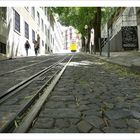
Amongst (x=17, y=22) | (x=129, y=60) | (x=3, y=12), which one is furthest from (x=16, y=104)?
(x=17, y=22)

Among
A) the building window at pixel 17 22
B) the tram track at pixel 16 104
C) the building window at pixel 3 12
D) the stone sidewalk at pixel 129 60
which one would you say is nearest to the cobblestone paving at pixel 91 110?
the tram track at pixel 16 104

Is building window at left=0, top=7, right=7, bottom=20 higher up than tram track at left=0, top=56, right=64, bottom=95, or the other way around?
building window at left=0, top=7, right=7, bottom=20

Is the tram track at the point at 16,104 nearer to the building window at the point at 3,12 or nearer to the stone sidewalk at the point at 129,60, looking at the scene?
the stone sidewalk at the point at 129,60

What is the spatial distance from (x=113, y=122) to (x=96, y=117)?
316 millimetres

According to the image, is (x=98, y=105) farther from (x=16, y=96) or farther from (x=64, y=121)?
(x=16, y=96)

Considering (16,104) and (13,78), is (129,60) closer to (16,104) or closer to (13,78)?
(13,78)

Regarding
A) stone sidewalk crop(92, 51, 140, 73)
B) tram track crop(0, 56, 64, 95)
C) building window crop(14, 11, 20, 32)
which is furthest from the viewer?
building window crop(14, 11, 20, 32)

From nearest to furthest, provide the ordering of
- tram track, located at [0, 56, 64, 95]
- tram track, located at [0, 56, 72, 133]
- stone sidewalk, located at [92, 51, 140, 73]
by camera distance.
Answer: tram track, located at [0, 56, 72, 133] → tram track, located at [0, 56, 64, 95] → stone sidewalk, located at [92, 51, 140, 73]

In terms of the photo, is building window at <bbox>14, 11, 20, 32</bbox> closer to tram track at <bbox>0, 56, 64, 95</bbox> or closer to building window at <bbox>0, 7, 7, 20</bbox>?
building window at <bbox>0, 7, 7, 20</bbox>

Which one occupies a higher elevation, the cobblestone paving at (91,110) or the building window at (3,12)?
the building window at (3,12)

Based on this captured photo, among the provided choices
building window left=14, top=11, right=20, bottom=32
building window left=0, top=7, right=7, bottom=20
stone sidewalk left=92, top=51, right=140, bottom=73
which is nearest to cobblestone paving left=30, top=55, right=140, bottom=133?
stone sidewalk left=92, top=51, right=140, bottom=73

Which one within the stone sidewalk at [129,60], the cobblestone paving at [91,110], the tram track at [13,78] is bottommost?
the cobblestone paving at [91,110]

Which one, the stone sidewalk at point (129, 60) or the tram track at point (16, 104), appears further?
the stone sidewalk at point (129, 60)

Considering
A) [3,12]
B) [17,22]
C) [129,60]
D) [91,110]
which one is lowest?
[91,110]
